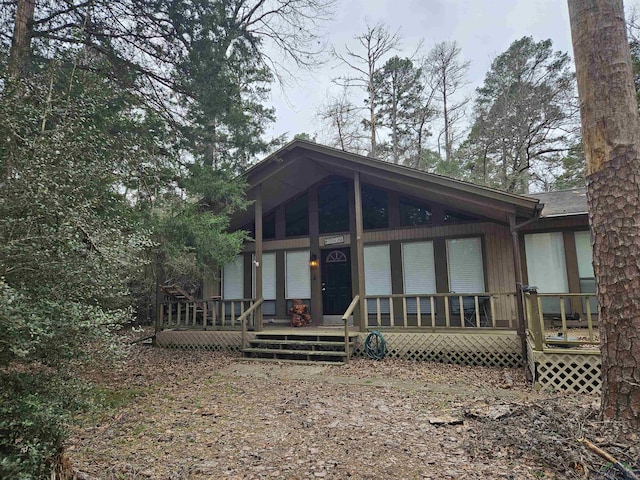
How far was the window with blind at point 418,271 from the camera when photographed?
9217 millimetres

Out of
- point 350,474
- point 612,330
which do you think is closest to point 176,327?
point 350,474

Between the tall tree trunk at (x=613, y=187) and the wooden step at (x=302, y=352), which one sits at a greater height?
the tall tree trunk at (x=613, y=187)

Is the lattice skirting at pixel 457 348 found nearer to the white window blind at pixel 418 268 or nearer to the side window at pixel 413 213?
the white window blind at pixel 418 268

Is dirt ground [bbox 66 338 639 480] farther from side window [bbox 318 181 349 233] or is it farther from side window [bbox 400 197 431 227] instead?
side window [bbox 318 181 349 233]

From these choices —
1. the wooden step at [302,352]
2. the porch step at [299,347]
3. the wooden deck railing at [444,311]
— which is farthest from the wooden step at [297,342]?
the wooden deck railing at [444,311]

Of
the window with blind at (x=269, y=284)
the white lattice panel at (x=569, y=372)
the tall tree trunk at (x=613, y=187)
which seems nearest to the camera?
the tall tree trunk at (x=613, y=187)

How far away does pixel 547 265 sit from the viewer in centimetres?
859

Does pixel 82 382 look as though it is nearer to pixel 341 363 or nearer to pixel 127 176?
pixel 127 176

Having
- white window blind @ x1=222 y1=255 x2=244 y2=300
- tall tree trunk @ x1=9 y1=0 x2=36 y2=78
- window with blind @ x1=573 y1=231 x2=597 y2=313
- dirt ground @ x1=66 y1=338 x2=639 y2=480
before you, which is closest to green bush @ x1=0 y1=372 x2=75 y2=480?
dirt ground @ x1=66 y1=338 x2=639 y2=480

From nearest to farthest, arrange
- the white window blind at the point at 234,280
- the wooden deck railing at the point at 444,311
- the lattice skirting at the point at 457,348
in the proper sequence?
the lattice skirting at the point at 457,348 → the wooden deck railing at the point at 444,311 → the white window blind at the point at 234,280

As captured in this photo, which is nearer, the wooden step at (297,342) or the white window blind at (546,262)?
the wooden step at (297,342)

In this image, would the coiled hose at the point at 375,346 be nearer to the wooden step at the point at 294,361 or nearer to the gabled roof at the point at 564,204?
the wooden step at the point at 294,361

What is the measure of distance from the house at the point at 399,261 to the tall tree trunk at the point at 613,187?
3.62 m

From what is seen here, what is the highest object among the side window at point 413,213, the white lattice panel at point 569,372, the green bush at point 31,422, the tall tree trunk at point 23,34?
the tall tree trunk at point 23,34
